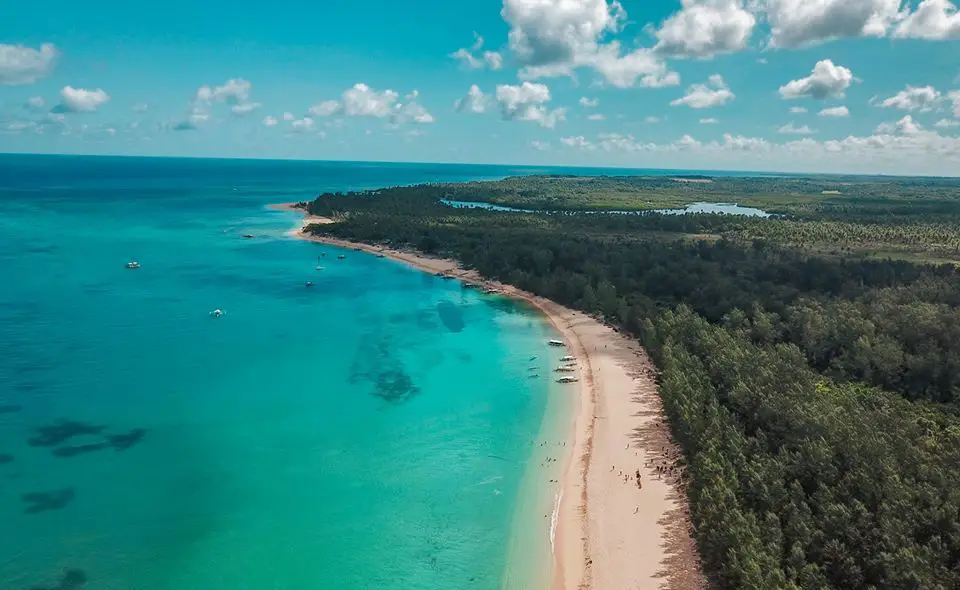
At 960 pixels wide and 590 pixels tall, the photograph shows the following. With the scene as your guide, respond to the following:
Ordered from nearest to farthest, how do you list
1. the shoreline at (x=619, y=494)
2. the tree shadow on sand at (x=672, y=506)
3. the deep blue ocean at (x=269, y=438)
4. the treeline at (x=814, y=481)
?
the treeline at (x=814, y=481)
the tree shadow on sand at (x=672, y=506)
the shoreline at (x=619, y=494)
the deep blue ocean at (x=269, y=438)

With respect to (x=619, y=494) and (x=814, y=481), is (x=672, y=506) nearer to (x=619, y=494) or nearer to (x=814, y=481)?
(x=619, y=494)

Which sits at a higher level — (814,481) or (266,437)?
(814,481)

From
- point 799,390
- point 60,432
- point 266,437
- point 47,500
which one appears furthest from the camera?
point 266,437

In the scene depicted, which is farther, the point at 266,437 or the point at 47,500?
the point at 266,437

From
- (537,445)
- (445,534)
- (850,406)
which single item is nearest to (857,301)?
(850,406)

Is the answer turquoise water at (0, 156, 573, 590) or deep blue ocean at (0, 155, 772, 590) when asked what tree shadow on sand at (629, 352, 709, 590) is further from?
turquoise water at (0, 156, 573, 590)

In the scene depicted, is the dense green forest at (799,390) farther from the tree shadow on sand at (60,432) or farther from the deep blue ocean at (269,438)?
the tree shadow on sand at (60,432)

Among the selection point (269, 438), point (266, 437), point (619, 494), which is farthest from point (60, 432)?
point (619, 494)

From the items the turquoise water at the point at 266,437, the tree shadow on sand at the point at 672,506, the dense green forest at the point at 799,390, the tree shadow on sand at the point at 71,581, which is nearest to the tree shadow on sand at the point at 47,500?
the turquoise water at the point at 266,437
